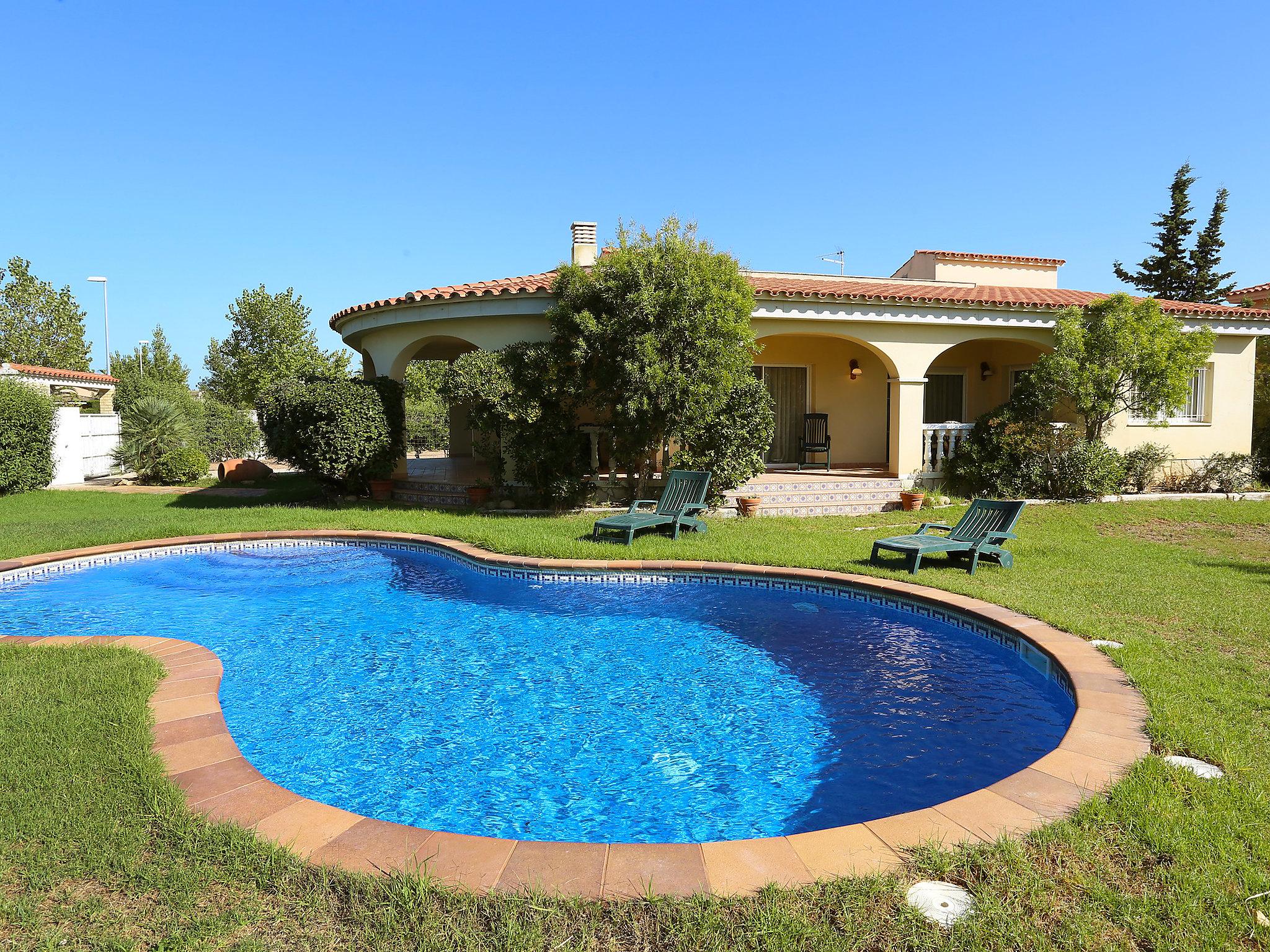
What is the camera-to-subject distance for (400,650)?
6859 mm

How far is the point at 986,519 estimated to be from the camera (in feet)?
30.0

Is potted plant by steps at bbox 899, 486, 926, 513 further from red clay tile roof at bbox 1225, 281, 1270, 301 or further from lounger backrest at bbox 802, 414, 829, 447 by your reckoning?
red clay tile roof at bbox 1225, 281, 1270, 301

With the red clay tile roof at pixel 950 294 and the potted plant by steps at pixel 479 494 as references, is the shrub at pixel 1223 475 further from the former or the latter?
the potted plant by steps at pixel 479 494

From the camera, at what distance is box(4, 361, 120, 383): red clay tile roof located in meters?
23.3

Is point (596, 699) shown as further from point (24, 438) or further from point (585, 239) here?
point (24, 438)

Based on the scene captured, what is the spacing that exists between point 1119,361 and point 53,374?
3230 centimetres

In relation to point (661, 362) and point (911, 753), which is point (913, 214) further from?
Answer: point (911, 753)

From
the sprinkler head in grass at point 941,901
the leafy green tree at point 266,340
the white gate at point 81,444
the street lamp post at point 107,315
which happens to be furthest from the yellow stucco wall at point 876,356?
the street lamp post at point 107,315

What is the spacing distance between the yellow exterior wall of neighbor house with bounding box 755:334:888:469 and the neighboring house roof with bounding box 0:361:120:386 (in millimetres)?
24032

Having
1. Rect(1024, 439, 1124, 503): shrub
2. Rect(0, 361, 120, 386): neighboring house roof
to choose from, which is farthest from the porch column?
Rect(0, 361, 120, 386): neighboring house roof

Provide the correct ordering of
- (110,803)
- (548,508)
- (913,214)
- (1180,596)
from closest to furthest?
(110,803) → (1180,596) → (548,508) → (913,214)

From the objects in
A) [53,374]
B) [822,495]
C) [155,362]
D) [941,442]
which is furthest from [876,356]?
[155,362]

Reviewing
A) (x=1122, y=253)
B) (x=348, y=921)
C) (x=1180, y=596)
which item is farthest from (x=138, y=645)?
(x=1122, y=253)

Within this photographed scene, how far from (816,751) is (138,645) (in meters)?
5.79
